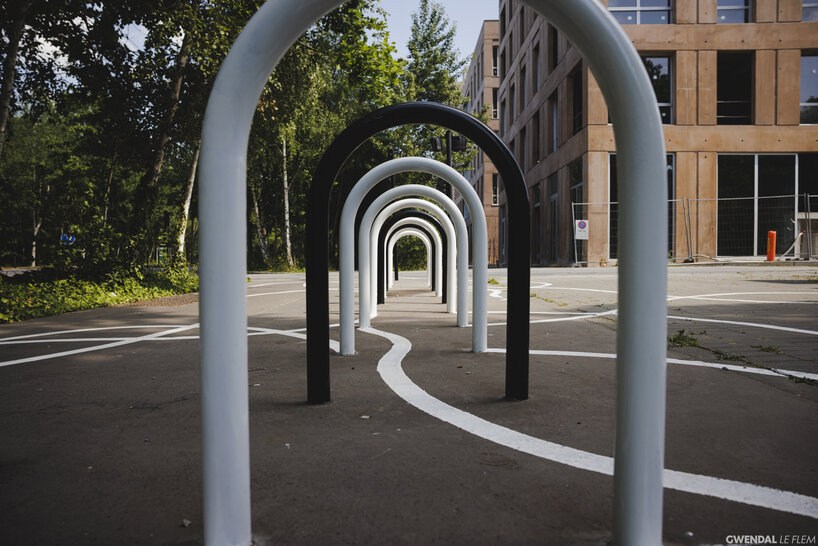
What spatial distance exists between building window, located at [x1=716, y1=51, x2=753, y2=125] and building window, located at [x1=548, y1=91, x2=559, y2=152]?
6895mm

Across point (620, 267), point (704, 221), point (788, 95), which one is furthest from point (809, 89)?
point (620, 267)

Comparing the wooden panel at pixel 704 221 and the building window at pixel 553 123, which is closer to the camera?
the wooden panel at pixel 704 221

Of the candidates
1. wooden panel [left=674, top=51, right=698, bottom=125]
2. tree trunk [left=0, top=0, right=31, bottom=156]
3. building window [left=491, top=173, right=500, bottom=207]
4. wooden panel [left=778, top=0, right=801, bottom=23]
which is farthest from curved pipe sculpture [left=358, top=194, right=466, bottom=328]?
building window [left=491, top=173, right=500, bottom=207]

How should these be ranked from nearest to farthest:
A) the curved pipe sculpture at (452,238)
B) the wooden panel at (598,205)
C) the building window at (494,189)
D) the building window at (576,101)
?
the curved pipe sculpture at (452,238) < the wooden panel at (598,205) < the building window at (576,101) < the building window at (494,189)

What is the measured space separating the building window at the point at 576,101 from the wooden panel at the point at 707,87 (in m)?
4.49

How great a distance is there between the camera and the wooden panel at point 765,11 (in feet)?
66.6

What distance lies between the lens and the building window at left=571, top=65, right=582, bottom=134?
75.0 feet

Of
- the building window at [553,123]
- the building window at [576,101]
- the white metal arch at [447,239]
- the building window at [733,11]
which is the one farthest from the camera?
the building window at [553,123]

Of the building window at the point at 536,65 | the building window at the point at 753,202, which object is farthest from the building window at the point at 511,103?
the building window at the point at 753,202

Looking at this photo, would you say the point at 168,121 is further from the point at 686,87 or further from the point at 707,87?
the point at 707,87

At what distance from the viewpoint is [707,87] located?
67.0 ft

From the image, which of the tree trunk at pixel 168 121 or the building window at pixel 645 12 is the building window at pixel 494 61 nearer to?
the building window at pixel 645 12

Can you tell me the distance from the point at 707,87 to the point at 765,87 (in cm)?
213

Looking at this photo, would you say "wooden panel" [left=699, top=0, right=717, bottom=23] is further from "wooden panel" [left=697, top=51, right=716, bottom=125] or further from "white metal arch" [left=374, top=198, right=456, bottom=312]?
"white metal arch" [left=374, top=198, right=456, bottom=312]
